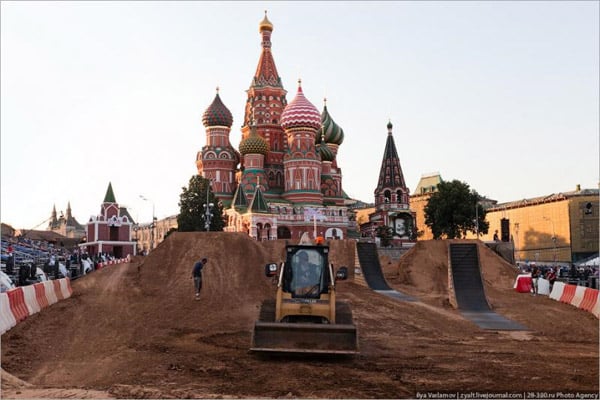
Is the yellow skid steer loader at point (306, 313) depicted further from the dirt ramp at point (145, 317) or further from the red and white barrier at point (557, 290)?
the red and white barrier at point (557, 290)

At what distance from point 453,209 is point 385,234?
11521 mm

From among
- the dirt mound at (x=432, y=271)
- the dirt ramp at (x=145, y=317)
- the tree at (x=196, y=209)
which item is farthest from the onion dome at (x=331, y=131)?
the dirt ramp at (x=145, y=317)

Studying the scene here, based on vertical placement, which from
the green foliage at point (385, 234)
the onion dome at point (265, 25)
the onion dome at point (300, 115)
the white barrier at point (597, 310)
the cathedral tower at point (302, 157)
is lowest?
the white barrier at point (597, 310)

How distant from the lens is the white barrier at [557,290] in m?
30.3

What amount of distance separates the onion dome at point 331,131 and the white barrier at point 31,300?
72232mm

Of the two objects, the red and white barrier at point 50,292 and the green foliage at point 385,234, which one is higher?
the green foliage at point 385,234

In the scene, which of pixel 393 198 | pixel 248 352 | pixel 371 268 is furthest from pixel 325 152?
pixel 248 352

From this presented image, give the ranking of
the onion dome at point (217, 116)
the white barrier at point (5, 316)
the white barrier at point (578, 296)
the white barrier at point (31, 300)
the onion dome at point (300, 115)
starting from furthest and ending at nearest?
1. the onion dome at point (217, 116)
2. the onion dome at point (300, 115)
3. the white barrier at point (578, 296)
4. the white barrier at point (31, 300)
5. the white barrier at point (5, 316)

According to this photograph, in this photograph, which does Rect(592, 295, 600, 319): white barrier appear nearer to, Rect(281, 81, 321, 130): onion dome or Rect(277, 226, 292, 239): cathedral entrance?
Rect(277, 226, 292, 239): cathedral entrance

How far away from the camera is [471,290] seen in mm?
29531

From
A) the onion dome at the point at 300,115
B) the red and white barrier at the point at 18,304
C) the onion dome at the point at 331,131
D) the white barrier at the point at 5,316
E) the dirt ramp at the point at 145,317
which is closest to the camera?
the dirt ramp at the point at 145,317

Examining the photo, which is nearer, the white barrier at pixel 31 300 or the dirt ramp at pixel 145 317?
the dirt ramp at pixel 145 317

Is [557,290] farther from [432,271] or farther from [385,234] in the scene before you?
[385,234]

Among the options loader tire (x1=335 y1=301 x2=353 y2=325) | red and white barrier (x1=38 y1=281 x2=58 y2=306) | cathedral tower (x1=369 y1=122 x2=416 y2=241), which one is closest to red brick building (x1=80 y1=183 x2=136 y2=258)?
cathedral tower (x1=369 y1=122 x2=416 y2=241)
